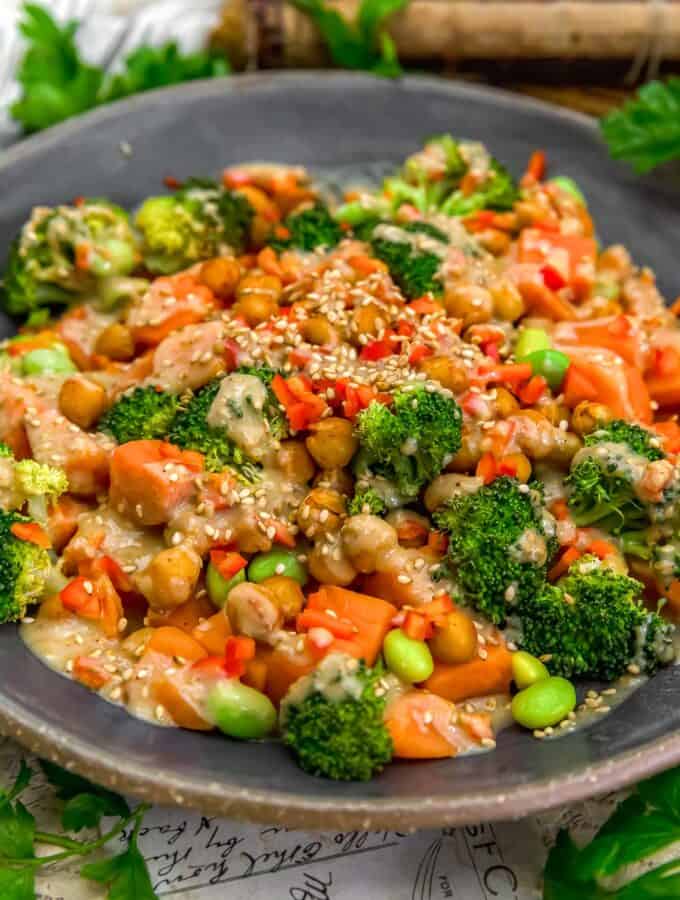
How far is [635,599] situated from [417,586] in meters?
0.69

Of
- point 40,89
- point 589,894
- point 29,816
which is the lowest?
point 29,816

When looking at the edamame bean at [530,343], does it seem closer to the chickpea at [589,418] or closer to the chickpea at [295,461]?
the chickpea at [589,418]

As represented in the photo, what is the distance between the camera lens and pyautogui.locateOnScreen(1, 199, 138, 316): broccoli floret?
4055mm

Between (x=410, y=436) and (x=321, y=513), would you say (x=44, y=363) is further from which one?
(x=410, y=436)

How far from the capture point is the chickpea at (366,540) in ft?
9.93

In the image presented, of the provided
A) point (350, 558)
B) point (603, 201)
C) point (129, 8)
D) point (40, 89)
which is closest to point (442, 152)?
point (603, 201)

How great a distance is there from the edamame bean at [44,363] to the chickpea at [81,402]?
0.78ft

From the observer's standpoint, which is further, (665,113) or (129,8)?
(129,8)

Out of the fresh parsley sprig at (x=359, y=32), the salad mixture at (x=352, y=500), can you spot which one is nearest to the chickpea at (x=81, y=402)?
the salad mixture at (x=352, y=500)

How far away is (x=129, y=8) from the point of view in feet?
20.4

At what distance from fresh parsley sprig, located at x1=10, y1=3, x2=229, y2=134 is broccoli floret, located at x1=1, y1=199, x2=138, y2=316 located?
99 centimetres

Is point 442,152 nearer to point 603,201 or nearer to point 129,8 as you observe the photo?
point 603,201

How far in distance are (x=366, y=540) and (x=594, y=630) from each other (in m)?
0.72

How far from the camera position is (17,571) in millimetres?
3006
